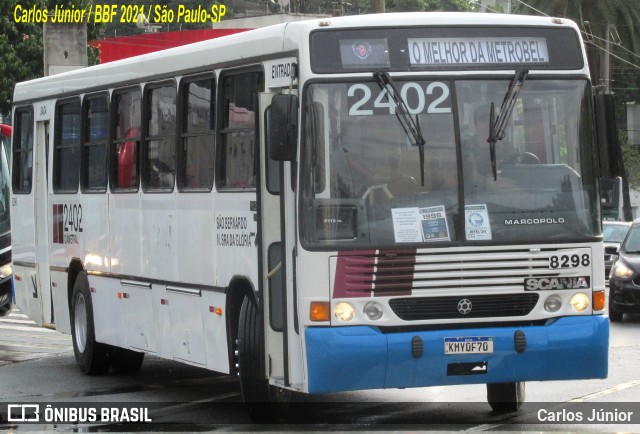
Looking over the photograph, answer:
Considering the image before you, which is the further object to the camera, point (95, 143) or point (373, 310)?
point (95, 143)

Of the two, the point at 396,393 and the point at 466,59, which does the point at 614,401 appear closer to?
the point at 396,393

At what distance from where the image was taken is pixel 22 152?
56.1 feet

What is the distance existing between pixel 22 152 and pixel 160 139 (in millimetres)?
4782

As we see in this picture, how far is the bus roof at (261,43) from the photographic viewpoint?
10.2m

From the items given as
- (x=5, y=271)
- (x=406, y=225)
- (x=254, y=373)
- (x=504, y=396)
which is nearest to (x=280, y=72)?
(x=406, y=225)

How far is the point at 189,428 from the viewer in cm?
1107

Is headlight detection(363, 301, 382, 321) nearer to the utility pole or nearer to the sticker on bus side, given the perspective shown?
the sticker on bus side

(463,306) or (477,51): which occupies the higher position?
(477,51)

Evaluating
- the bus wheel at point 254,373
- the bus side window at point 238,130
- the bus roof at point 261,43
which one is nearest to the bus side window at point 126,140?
the bus roof at point 261,43

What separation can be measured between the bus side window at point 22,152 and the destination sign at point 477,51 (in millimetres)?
7653

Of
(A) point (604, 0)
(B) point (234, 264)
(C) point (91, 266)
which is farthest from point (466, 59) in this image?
(A) point (604, 0)

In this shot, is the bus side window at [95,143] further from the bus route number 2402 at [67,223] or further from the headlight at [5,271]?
the headlight at [5,271]

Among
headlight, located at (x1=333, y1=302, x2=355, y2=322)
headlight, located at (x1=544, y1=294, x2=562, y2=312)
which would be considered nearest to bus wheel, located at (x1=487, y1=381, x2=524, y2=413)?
headlight, located at (x1=544, y1=294, x2=562, y2=312)

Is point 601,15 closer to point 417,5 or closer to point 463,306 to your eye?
point 417,5
